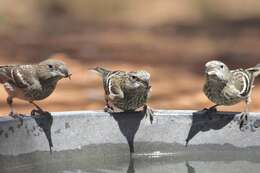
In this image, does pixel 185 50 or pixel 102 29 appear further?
pixel 102 29

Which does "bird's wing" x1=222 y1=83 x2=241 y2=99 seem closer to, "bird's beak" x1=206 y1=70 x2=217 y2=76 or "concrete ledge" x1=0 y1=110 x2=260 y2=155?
"bird's beak" x1=206 y1=70 x2=217 y2=76

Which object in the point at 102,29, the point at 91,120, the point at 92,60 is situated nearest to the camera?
the point at 91,120

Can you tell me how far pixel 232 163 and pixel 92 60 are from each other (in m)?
5.89

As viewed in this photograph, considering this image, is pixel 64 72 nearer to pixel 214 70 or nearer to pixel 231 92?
pixel 214 70

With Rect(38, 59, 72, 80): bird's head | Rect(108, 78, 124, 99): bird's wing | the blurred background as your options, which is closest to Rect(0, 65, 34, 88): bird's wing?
Rect(38, 59, 72, 80): bird's head

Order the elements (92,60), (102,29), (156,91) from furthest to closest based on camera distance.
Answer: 1. (102,29)
2. (92,60)
3. (156,91)

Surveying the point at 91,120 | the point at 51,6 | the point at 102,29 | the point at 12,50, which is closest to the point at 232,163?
the point at 91,120

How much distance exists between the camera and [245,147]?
4727 mm

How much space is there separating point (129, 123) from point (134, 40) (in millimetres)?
7034

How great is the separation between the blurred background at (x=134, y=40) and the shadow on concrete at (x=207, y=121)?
3.64 m

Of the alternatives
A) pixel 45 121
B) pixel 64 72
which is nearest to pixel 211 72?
pixel 64 72

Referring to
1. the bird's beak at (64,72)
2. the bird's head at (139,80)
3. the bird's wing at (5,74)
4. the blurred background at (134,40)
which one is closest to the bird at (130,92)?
the bird's head at (139,80)

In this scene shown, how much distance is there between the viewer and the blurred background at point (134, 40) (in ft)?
30.0

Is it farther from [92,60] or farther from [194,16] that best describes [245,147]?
[194,16]
